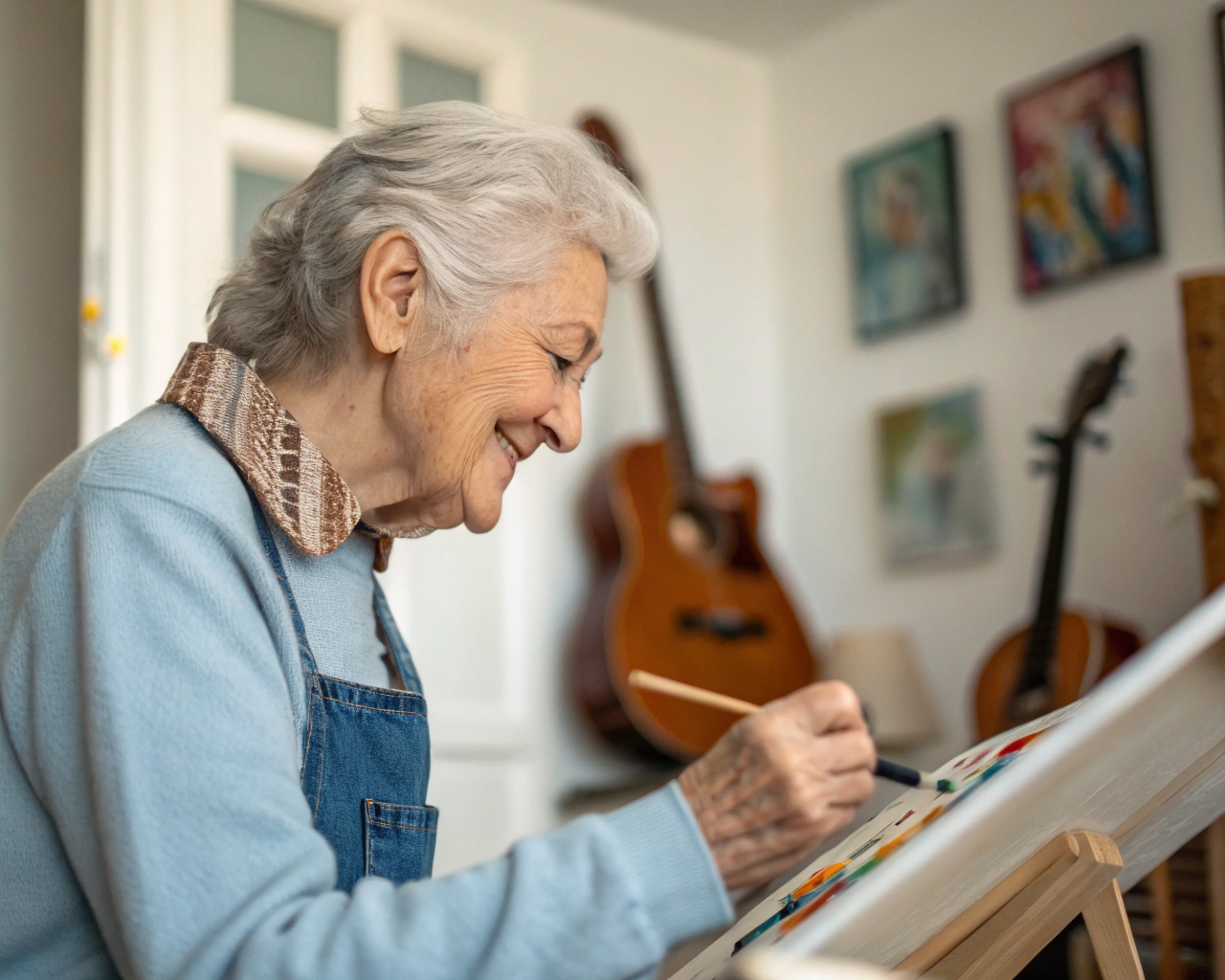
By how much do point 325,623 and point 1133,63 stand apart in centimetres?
232

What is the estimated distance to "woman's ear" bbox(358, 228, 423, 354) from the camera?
1108 millimetres

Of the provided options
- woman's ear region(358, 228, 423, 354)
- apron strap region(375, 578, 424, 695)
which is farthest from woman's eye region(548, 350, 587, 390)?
apron strap region(375, 578, 424, 695)

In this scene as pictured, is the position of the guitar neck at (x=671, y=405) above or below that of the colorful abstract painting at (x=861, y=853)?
above

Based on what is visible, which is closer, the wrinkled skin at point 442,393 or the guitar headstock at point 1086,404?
the wrinkled skin at point 442,393

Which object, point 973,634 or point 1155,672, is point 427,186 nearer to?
point 1155,672

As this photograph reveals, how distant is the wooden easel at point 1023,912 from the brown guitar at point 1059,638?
59.3 inches

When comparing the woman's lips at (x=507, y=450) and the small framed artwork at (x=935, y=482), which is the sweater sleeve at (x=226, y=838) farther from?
the small framed artwork at (x=935, y=482)

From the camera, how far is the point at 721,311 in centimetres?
354

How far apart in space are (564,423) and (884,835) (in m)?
0.47

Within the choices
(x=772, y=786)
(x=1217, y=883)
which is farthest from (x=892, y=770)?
(x=1217, y=883)

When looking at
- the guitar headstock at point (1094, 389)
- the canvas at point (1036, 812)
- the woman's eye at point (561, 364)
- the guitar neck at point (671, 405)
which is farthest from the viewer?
the guitar neck at point (671, 405)

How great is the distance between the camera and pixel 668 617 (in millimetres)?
2871

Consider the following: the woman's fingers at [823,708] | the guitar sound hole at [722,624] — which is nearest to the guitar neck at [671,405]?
the guitar sound hole at [722,624]

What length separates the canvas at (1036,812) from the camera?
63 cm
